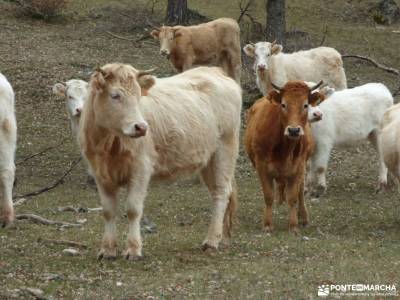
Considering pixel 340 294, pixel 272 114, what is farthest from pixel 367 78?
pixel 340 294

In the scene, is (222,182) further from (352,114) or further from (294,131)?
(352,114)

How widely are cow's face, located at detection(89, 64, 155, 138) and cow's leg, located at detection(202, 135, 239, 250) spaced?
1728 millimetres

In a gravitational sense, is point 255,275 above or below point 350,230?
above

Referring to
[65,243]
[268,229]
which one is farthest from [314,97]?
[65,243]

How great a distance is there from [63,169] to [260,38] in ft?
36.6

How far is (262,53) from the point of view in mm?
20406

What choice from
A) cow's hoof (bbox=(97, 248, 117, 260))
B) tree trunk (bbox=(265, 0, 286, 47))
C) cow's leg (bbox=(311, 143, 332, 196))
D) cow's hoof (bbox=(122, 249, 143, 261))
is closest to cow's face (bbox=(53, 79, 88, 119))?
cow's leg (bbox=(311, 143, 332, 196))

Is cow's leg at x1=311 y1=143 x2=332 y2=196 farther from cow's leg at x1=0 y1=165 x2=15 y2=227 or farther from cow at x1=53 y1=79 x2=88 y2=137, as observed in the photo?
cow's leg at x1=0 y1=165 x2=15 y2=227

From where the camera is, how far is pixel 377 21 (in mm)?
32031

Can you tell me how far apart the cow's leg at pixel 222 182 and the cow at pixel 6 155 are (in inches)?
90.4

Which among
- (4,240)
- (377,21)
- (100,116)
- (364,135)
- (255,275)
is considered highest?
(100,116)

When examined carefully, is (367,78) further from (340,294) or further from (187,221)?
(340,294)

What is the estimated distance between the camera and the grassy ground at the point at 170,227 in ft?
27.8

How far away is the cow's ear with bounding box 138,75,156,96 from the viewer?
9648 millimetres
